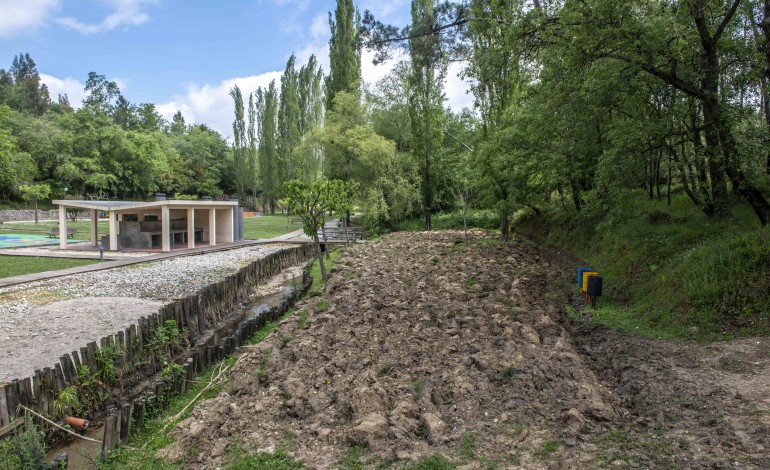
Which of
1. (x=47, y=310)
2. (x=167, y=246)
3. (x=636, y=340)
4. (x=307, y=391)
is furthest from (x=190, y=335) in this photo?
(x=167, y=246)

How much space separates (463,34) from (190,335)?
36.9 feet

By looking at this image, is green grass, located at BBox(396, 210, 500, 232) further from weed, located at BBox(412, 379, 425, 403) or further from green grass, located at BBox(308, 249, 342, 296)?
weed, located at BBox(412, 379, 425, 403)

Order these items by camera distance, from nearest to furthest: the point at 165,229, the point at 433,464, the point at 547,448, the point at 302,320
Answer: the point at 433,464 < the point at 547,448 < the point at 302,320 < the point at 165,229

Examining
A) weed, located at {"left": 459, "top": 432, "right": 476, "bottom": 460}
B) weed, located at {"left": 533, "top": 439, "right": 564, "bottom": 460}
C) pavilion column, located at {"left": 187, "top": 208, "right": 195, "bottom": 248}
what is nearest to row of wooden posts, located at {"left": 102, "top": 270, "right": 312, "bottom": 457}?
weed, located at {"left": 459, "top": 432, "right": 476, "bottom": 460}

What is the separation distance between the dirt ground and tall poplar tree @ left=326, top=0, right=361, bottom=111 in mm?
27965

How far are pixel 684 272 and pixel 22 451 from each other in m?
10.8

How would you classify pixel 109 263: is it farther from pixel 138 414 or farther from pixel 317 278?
pixel 138 414

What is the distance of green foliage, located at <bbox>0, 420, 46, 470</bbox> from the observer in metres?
5.17

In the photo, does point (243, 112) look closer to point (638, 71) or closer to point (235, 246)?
point (235, 246)

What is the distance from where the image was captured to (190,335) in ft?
33.6

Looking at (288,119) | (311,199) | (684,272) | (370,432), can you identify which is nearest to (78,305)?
(311,199)

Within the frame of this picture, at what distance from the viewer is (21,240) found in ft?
89.0

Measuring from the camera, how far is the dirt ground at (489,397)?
178 inches

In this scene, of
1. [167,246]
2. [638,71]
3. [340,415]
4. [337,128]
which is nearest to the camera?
[340,415]
